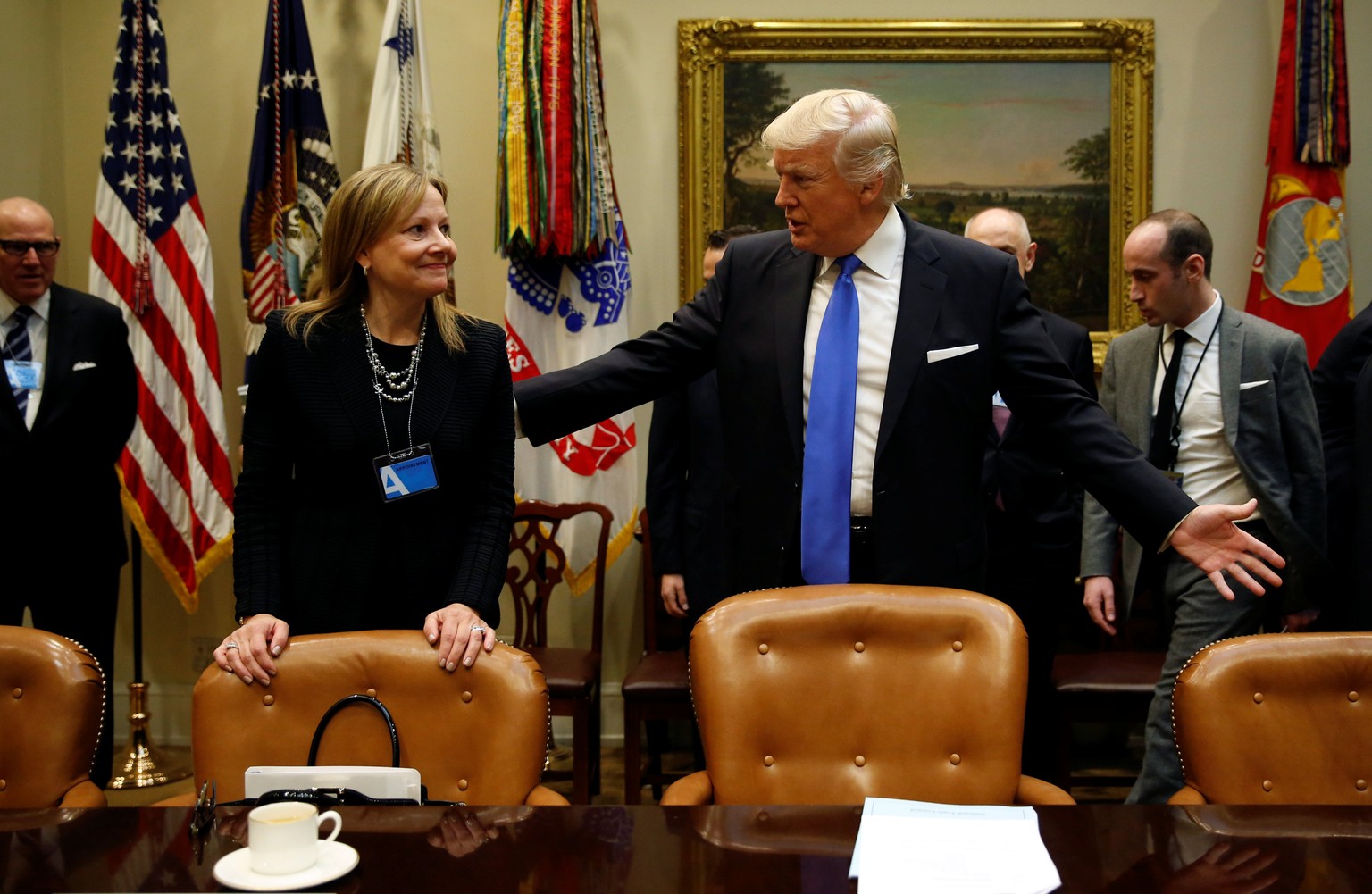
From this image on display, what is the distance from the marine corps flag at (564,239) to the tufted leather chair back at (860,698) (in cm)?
238

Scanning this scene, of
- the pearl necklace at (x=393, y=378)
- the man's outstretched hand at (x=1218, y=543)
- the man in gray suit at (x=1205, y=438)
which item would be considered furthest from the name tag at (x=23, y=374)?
the man's outstretched hand at (x=1218, y=543)

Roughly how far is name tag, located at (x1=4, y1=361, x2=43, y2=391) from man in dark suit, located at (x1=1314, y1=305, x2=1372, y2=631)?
3.66 meters

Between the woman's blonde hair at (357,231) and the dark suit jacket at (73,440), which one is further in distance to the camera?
the dark suit jacket at (73,440)

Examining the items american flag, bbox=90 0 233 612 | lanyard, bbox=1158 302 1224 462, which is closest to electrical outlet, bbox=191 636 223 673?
american flag, bbox=90 0 233 612

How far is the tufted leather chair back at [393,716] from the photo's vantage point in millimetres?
1789

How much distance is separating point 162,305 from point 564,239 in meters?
1.43

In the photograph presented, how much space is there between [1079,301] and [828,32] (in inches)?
53.9

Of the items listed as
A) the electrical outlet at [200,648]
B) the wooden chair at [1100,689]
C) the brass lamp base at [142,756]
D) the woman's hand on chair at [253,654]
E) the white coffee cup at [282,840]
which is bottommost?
the brass lamp base at [142,756]

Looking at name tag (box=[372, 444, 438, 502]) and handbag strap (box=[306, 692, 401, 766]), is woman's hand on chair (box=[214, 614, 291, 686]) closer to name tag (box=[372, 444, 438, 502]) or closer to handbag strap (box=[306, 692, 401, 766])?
handbag strap (box=[306, 692, 401, 766])

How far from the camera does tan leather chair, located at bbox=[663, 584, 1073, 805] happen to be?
5.94ft

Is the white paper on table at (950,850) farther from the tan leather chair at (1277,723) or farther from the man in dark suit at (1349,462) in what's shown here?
the man in dark suit at (1349,462)

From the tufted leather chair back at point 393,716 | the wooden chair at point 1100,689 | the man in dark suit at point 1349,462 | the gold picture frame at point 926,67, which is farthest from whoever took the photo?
the gold picture frame at point 926,67

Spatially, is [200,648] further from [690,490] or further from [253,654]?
[253,654]

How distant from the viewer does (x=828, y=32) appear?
4426mm
